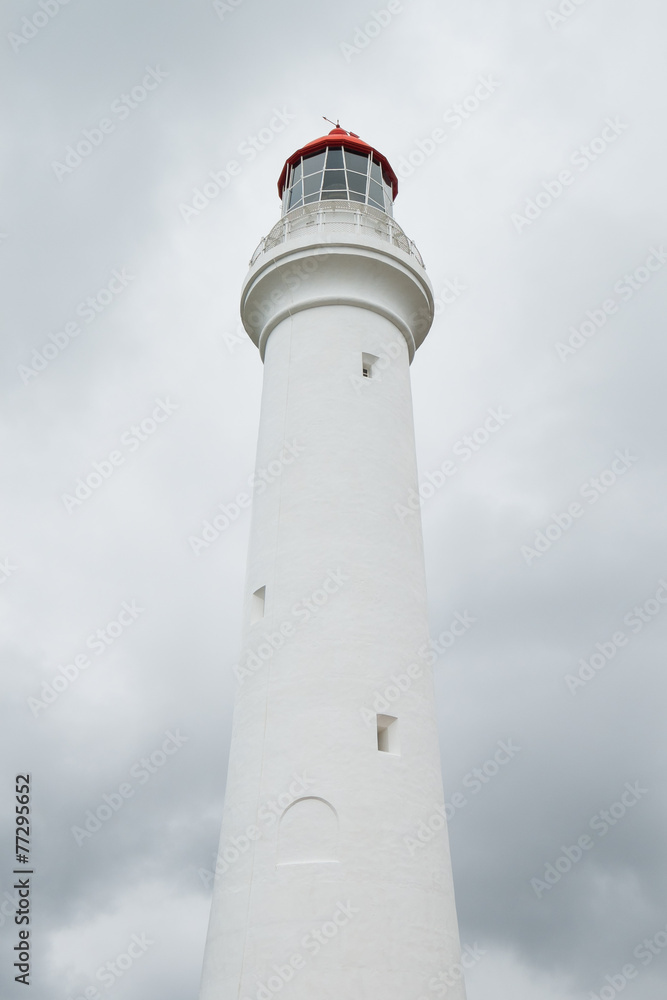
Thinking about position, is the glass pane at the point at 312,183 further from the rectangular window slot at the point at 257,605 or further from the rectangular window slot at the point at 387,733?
the rectangular window slot at the point at 387,733

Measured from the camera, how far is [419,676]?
46.3 ft

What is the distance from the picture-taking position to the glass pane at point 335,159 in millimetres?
19719

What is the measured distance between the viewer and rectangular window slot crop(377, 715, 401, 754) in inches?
519

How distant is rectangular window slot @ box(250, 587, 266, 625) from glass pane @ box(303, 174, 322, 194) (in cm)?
970

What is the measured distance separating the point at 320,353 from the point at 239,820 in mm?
8484

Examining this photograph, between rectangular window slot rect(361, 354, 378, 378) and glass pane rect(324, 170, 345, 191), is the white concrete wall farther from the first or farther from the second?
glass pane rect(324, 170, 345, 191)

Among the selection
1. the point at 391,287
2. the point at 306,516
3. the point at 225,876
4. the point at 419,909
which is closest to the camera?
the point at 419,909

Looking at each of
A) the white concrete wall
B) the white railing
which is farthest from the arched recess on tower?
the white railing

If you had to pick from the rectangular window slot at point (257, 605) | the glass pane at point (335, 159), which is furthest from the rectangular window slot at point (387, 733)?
the glass pane at point (335, 159)

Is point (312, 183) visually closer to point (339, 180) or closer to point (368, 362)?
point (339, 180)

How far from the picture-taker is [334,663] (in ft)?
43.7

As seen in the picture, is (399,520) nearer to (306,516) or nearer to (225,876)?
(306,516)

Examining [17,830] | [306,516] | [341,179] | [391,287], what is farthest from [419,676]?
[341,179]

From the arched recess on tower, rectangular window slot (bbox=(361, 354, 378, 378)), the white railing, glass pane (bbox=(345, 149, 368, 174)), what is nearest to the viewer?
the arched recess on tower
